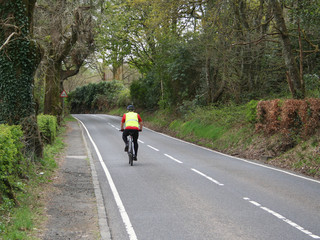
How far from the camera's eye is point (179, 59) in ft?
98.0

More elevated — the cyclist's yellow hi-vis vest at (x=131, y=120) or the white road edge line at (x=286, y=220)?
the cyclist's yellow hi-vis vest at (x=131, y=120)

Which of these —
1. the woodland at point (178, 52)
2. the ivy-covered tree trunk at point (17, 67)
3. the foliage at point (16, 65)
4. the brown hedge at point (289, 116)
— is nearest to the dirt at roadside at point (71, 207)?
the woodland at point (178, 52)

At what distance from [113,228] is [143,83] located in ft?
118

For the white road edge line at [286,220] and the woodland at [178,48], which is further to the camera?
the woodland at [178,48]

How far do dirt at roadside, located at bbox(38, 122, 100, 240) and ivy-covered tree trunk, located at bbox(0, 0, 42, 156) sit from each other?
1.72m

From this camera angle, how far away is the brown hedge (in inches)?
510

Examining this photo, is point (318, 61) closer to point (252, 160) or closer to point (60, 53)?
point (252, 160)

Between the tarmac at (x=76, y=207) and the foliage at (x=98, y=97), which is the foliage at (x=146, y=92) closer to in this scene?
the foliage at (x=98, y=97)

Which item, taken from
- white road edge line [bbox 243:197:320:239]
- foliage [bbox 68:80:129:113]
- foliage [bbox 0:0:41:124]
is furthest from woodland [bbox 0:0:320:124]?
foliage [bbox 68:80:129:113]

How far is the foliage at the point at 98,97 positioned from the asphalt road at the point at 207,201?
39902 millimetres

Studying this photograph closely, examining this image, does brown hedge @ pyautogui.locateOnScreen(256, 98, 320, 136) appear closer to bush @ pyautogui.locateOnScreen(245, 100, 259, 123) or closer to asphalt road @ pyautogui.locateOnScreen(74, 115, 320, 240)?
bush @ pyautogui.locateOnScreen(245, 100, 259, 123)

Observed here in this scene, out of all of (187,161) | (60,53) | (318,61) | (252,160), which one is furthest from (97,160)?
(318,61)

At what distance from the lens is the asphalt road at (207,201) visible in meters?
5.95

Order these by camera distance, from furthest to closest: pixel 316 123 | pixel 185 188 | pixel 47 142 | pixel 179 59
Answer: pixel 179 59, pixel 47 142, pixel 316 123, pixel 185 188
